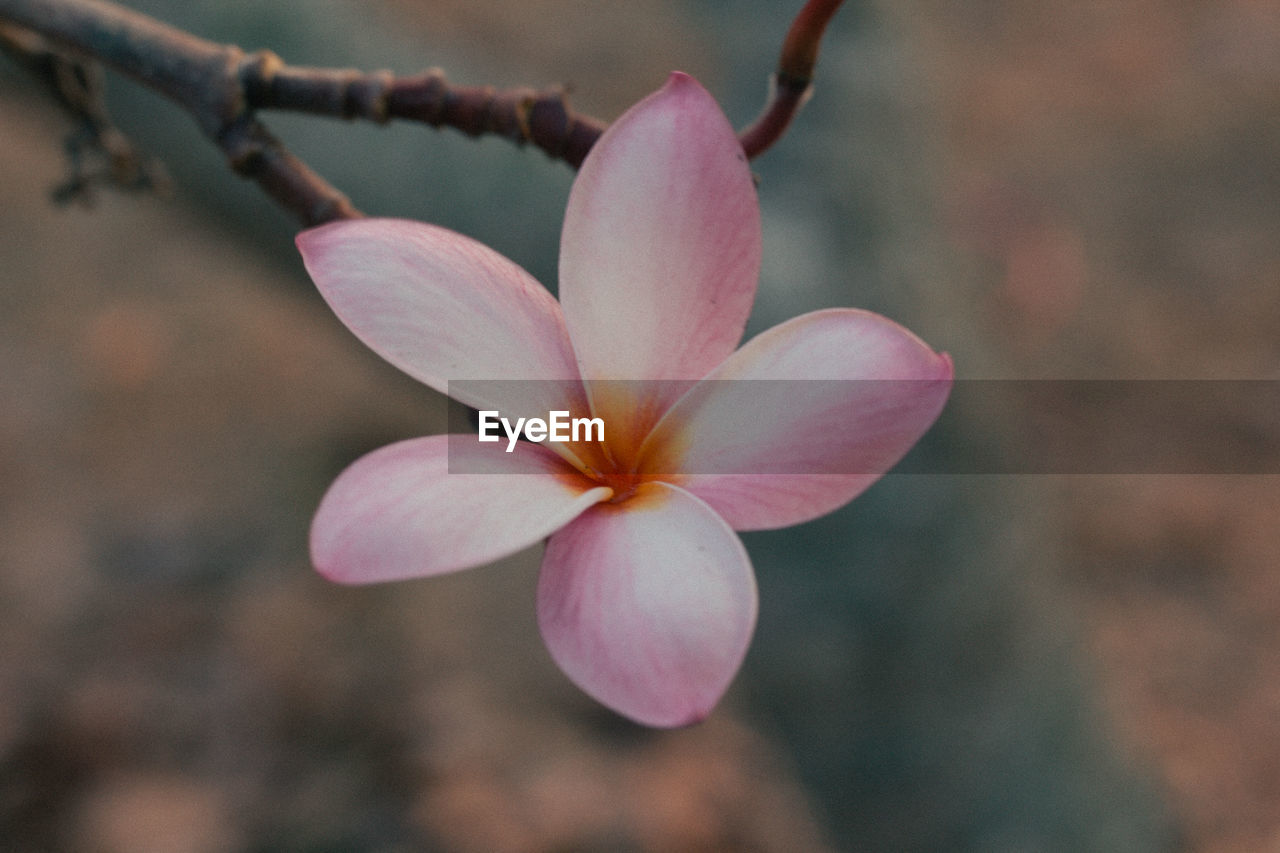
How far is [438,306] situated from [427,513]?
66 millimetres

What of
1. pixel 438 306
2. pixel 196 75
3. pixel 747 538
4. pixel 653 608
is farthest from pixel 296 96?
pixel 747 538

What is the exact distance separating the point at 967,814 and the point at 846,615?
22cm

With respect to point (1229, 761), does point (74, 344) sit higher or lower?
higher

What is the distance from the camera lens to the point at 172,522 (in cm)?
166

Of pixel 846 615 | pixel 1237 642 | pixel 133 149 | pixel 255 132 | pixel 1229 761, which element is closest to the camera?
pixel 255 132

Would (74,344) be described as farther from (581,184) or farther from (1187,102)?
(1187,102)

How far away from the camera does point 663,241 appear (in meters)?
0.30

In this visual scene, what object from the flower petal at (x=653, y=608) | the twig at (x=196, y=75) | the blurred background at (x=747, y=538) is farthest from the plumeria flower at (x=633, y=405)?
the blurred background at (x=747, y=538)

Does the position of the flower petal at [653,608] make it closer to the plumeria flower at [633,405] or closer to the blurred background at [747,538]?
the plumeria flower at [633,405]

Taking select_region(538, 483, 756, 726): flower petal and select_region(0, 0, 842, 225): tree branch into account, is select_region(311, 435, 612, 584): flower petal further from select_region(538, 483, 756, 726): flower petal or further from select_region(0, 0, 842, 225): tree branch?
select_region(0, 0, 842, 225): tree branch

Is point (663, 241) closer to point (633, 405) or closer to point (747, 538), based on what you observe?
point (633, 405)

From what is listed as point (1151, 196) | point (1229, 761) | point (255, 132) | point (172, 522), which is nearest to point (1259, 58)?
point (1151, 196)

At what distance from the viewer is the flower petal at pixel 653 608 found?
0.24 m

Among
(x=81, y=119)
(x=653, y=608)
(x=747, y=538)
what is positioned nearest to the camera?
(x=653, y=608)
